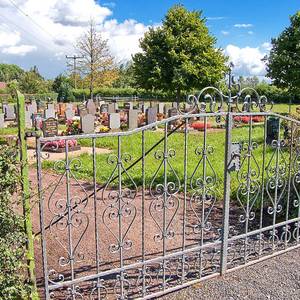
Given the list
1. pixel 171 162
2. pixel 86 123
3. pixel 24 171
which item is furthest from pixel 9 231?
pixel 86 123

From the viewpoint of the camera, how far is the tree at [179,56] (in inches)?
1130

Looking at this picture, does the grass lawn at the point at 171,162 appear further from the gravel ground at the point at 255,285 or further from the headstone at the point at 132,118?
the headstone at the point at 132,118

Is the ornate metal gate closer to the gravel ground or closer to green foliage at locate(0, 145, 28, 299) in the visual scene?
the gravel ground

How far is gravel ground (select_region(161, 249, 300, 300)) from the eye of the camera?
12.3 feet

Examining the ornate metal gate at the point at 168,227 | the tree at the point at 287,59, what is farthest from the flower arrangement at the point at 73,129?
the tree at the point at 287,59

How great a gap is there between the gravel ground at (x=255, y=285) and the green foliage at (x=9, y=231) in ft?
5.13

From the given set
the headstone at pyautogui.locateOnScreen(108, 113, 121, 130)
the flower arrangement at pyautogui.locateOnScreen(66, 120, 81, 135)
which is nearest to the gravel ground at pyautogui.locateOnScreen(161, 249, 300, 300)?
the flower arrangement at pyautogui.locateOnScreen(66, 120, 81, 135)

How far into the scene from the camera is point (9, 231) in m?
2.86

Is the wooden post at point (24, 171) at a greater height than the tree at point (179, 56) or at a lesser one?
lesser

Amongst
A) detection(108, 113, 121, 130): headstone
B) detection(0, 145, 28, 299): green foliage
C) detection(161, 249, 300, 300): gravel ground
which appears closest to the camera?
detection(0, 145, 28, 299): green foliage

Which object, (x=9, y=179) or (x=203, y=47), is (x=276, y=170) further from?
(x=203, y=47)

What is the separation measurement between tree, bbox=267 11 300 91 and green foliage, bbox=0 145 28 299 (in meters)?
28.7

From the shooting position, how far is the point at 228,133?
159 inches

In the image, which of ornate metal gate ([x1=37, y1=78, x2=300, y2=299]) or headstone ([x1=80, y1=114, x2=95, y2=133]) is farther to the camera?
headstone ([x1=80, y1=114, x2=95, y2=133])
